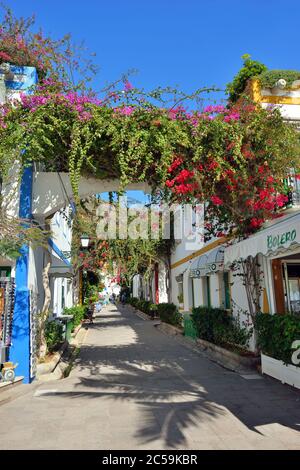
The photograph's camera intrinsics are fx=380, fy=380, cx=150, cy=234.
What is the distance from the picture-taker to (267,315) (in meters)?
8.31

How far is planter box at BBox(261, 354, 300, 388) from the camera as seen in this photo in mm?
7316

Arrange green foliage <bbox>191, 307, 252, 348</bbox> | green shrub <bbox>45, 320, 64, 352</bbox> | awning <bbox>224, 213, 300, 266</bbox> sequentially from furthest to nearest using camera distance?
green foliage <bbox>191, 307, 252, 348</bbox> < green shrub <bbox>45, 320, 64, 352</bbox> < awning <bbox>224, 213, 300, 266</bbox>

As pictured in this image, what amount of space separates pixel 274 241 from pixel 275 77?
6819 millimetres

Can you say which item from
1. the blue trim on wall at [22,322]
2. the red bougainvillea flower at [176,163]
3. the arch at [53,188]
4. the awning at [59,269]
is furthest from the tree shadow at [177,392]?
the red bougainvillea flower at [176,163]

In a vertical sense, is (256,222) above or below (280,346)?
above

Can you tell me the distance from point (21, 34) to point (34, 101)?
2.66 meters

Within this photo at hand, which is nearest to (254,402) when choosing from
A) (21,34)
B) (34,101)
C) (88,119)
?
(88,119)

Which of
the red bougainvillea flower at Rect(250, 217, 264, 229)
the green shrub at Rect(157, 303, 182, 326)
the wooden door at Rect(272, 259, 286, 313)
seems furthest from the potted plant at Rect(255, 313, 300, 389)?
the green shrub at Rect(157, 303, 182, 326)

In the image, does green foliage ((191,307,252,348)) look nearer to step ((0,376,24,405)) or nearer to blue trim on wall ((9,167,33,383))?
blue trim on wall ((9,167,33,383))

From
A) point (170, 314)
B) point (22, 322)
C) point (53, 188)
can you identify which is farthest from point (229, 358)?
point (170, 314)

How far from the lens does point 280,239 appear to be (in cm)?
716

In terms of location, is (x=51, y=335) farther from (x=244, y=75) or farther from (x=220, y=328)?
(x=244, y=75)

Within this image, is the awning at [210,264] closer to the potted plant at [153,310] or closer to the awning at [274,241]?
the awning at [274,241]

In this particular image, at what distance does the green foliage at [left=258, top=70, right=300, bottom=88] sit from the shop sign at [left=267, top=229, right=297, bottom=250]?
6.27 metres
